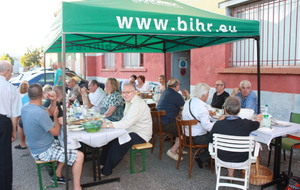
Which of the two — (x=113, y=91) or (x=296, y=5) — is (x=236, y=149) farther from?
(x=296, y=5)

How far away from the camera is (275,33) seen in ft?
19.9

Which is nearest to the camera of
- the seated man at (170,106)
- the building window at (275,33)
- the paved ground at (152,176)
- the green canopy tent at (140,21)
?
the green canopy tent at (140,21)

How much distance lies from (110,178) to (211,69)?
4.87 m

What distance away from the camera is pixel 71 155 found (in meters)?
3.38

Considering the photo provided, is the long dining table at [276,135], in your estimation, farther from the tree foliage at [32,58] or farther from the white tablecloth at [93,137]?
the tree foliage at [32,58]

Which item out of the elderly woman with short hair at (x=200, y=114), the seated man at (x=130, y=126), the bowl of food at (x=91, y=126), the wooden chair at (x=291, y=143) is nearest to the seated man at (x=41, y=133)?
the bowl of food at (x=91, y=126)

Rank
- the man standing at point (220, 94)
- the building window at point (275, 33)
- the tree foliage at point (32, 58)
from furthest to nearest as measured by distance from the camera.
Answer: the tree foliage at point (32, 58), the building window at point (275, 33), the man standing at point (220, 94)

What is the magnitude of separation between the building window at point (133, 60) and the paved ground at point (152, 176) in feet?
27.2

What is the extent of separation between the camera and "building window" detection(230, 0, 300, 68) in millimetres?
5637

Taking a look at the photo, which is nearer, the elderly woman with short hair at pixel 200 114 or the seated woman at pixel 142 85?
the elderly woman with short hair at pixel 200 114

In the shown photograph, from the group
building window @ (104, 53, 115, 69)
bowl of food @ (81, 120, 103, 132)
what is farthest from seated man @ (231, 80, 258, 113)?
building window @ (104, 53, 115, 69)

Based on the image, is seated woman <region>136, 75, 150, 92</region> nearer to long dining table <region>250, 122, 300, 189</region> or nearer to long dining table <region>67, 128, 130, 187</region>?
long dining table <region>67, 128, 130, 187</region>

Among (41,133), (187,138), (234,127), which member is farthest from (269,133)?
(41,133)

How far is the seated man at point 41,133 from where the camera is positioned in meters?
3.25
